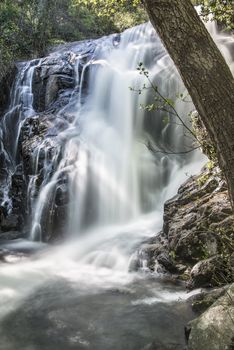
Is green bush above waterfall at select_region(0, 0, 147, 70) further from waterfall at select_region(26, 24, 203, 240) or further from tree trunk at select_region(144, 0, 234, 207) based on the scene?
tree trunk at select_region(144, 0, 234, 207)

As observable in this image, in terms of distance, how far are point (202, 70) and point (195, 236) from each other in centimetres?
492

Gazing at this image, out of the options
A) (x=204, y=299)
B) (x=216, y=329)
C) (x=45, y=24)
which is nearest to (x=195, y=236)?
(x=204, y=299)

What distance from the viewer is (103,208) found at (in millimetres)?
11914

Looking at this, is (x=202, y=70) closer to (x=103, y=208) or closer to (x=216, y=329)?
(x=216, y=329)

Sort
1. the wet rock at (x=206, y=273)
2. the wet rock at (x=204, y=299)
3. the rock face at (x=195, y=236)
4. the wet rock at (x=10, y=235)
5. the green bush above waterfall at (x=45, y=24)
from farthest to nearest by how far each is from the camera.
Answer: the green bush above waterfall at (x=45, y=24), the wet rock at (x=10, y=235), the rock face at (x=195, y=236), the wet rock at (x=206, y=273), the wet rock at (x=204, y=299)

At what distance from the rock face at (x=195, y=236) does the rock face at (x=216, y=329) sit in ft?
5.54

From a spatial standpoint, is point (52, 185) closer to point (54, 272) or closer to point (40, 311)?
point (54, 272)

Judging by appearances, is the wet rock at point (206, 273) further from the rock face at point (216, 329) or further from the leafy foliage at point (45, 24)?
the leafy foliage at point (45, 24)

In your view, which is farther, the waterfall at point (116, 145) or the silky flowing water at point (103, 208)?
the waterfall at point (116, 145)

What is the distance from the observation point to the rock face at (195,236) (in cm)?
679

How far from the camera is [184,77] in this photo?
117 inches

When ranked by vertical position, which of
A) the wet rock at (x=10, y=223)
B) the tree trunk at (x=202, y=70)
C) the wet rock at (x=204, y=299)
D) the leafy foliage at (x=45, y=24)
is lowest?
the wet rock at (x=204, y=299)

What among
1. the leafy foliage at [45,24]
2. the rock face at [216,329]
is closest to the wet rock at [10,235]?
the leafy foliage at [45,24]

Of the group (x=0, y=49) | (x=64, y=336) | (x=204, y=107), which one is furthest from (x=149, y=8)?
(x=0, y=49)
